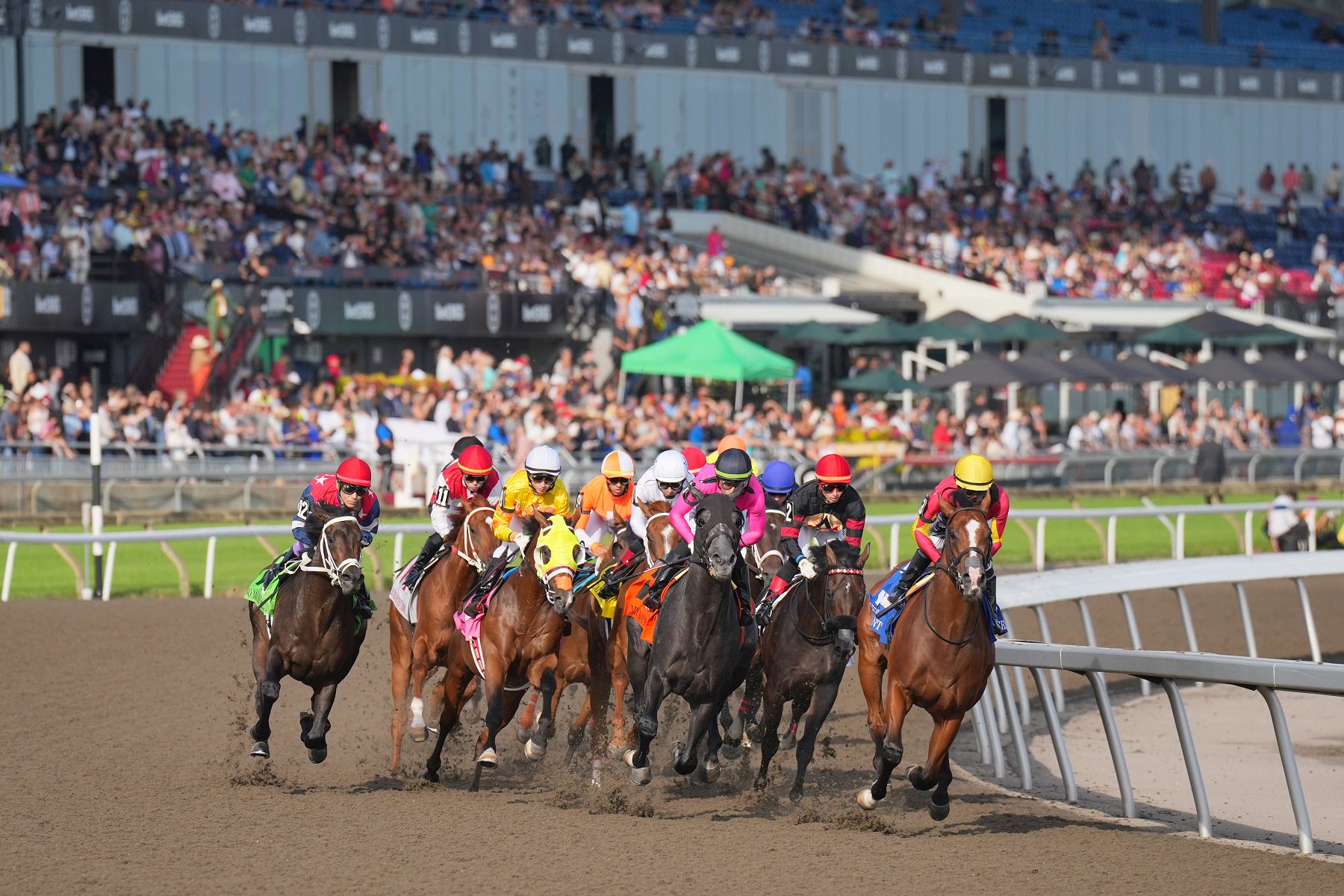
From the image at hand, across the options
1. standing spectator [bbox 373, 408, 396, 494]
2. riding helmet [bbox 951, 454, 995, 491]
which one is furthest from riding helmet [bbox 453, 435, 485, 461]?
standing spectator [bbox 373, 408, 396, 494]

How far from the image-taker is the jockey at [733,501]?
25.8 feet

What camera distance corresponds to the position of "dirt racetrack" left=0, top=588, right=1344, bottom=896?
6332 mm

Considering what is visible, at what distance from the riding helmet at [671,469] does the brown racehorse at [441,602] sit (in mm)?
777

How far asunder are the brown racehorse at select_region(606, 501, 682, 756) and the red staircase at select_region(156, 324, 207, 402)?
12.9 metres

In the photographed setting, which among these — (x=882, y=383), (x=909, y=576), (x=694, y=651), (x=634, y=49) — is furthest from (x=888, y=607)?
(x=634, y=49)

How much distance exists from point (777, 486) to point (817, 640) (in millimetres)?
1034

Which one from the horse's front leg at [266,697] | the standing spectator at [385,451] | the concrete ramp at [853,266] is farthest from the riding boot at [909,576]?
the concrete ramp at [853,266]

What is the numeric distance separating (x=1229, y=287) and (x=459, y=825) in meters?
28.2

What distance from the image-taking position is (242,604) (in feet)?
44.9

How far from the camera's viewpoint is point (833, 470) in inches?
321

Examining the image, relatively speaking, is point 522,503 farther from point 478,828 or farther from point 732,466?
point 478,828

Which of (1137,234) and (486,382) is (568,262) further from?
(1137,234)

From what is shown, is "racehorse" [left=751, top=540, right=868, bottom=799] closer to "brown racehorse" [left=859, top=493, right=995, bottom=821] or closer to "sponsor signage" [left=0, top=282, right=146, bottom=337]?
"brown racehorse" [left=859, top=493, right=995, bottom=821]

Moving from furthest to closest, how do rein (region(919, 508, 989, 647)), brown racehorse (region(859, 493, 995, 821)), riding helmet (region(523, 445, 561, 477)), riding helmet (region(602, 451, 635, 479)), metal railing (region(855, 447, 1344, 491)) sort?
metal railing (region(855, 447, 1344, 491))
riding helmet (region(602, 451, 635, 479))
riding helmet (region(523, 445, 561, 477))
brown racehorse (region(859, 493, 995, 821))
rein (region(919, 508, 989, 647))
